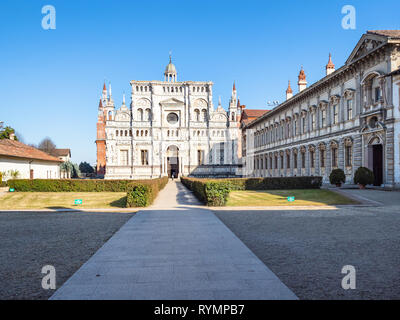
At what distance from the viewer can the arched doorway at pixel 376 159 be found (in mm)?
26828

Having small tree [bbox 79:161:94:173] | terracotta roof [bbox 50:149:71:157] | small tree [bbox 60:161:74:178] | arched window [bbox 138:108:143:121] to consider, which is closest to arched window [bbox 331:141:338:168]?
arched window [bbox 138:108:143:121]

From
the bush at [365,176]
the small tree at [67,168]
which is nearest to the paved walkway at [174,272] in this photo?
the bush at [365,176]

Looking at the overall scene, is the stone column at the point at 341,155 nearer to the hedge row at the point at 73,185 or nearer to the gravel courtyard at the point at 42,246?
the hedge row at the point at 73,185

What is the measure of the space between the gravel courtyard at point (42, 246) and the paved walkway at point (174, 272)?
0.62m

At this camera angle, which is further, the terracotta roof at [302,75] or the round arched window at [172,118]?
the round arched window at [172,118]

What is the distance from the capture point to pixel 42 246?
9.15m

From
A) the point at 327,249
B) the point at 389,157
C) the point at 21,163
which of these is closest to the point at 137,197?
the point at 327,249

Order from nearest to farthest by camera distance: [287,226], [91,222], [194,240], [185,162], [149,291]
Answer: [149,291]
[194,240]
[287,226]
[91,222]
[185,162]

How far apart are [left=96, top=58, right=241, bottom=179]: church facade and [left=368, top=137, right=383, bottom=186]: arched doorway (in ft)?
136

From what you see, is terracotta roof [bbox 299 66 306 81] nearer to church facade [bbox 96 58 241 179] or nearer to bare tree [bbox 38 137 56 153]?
church facade [bbox 96 58 241 179]
